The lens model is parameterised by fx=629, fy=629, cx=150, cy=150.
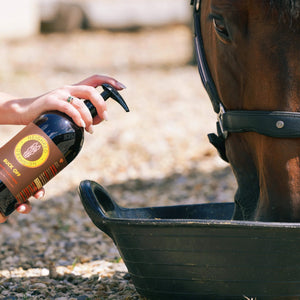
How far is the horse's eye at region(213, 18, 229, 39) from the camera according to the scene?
1.74m

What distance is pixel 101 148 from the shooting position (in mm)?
4879

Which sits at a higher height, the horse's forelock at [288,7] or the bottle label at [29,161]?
the horse's forelock at [288,7]

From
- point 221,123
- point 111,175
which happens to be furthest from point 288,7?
point 111,175

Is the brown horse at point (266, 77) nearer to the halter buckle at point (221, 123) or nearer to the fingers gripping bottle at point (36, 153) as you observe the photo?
the halter buckle at point (221, 123)

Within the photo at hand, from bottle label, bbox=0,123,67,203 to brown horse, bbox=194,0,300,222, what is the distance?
0.55 m

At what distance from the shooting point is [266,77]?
163cm

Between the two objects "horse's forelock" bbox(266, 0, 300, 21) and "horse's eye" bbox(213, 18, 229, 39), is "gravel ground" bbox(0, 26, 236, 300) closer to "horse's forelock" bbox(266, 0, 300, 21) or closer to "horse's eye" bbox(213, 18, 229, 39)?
"horse's eye" bbox(213, 18, 229, 39)

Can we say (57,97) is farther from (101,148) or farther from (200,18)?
(101,148)

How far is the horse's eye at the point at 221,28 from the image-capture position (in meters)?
1.74

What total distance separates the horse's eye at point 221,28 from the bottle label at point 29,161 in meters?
0.59

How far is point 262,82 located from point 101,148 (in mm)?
3313

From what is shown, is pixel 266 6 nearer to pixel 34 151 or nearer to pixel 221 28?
pixel 221 28

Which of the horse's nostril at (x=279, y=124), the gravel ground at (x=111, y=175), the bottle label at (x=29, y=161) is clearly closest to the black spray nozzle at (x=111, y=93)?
the bottle label at (x=29, y=161)

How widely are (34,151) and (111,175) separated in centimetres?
253
